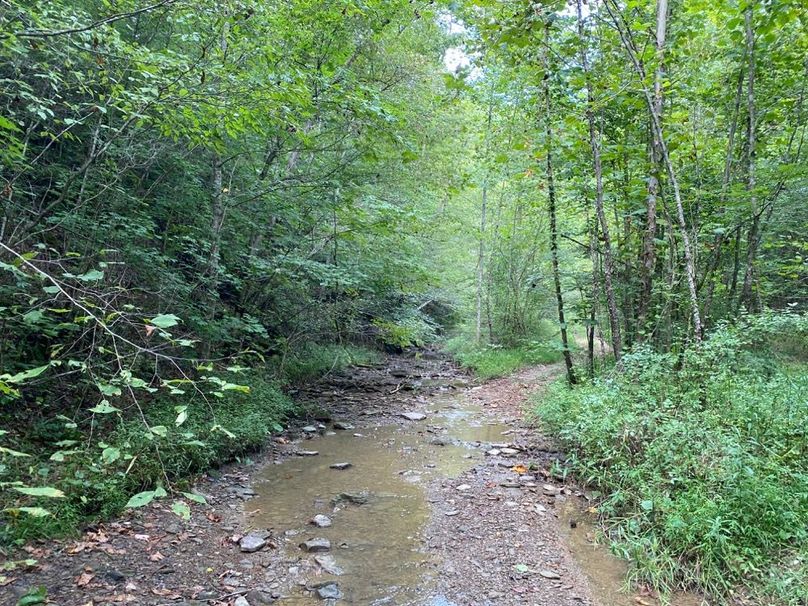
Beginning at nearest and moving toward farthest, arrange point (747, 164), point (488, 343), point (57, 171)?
point (57, 171) < point (747, 164) < point (488, 343)

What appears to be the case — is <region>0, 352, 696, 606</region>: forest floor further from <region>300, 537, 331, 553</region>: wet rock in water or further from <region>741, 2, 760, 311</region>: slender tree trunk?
<region>741, 2, 760, 311</region>: slender tree trunk

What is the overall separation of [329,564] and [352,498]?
58.3 inches

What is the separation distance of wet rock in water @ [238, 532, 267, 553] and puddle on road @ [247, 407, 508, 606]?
264 millimetres

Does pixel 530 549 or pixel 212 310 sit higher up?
pixel 212 310

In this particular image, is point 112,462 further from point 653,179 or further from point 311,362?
point 653,179

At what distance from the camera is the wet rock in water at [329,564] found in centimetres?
447

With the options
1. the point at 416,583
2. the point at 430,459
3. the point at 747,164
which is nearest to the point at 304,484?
the point at 430,459

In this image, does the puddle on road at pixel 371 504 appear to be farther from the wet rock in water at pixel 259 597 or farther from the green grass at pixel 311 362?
the green grass at pixel 311 362

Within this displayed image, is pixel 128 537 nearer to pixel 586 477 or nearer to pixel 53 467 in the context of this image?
pixel 53 467

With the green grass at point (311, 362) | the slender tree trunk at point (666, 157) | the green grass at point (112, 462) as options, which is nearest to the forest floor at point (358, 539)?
the green grass at point (112, 462)

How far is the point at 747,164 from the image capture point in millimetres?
7797

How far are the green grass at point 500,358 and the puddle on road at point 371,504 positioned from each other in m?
5.13

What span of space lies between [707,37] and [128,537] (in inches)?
457

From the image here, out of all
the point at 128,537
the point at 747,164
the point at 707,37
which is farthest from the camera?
the point at 707,37
